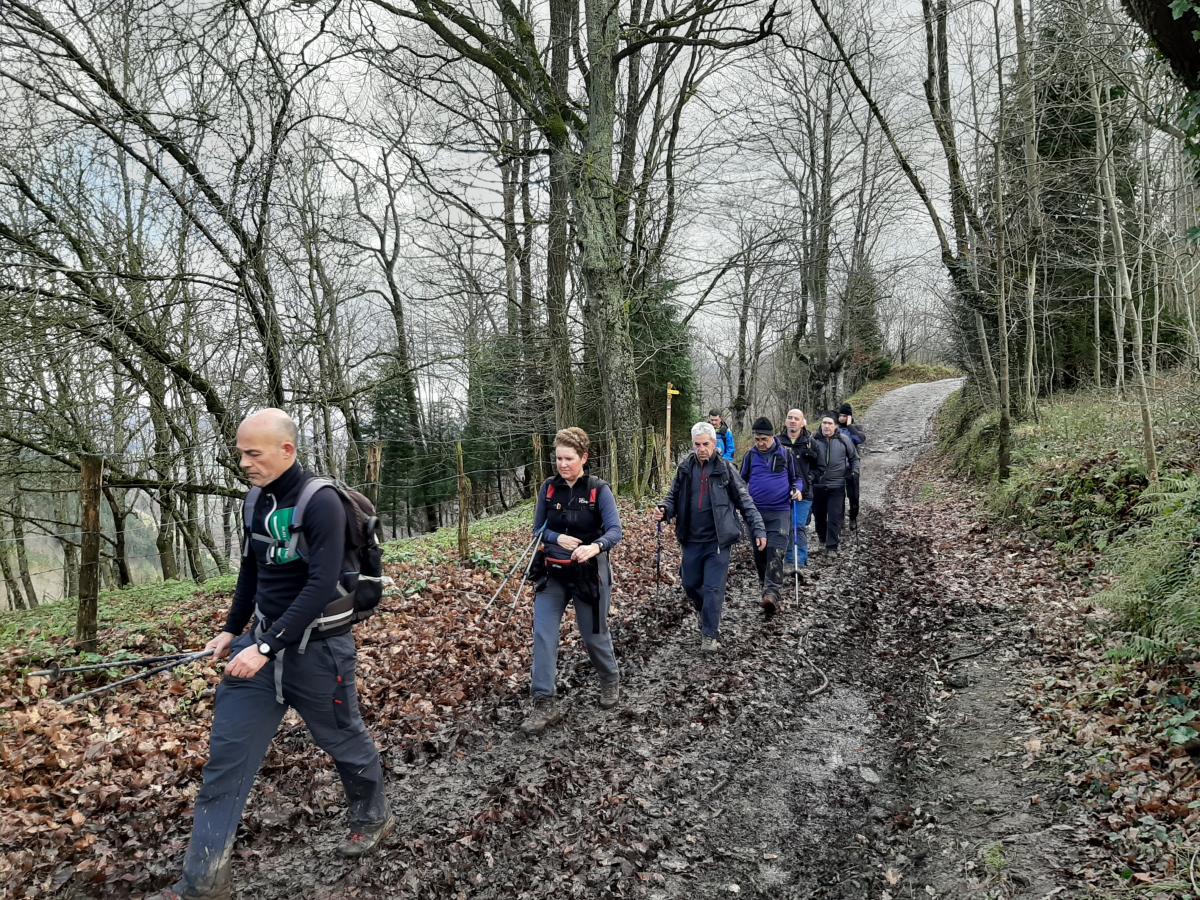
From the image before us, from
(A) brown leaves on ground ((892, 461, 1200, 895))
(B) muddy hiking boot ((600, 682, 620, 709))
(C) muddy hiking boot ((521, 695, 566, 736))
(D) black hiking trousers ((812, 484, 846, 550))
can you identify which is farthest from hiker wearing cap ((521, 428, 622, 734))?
(D) black hiking trousers ((812, 484, 846, 550))

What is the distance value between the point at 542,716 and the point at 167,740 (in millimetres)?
2828

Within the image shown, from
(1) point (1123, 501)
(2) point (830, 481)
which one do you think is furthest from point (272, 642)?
(1) point (1123, 501)

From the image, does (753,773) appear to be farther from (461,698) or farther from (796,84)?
(796,84)

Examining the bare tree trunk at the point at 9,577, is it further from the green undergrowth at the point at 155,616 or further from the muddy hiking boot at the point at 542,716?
the muddy hiking boot at the point at 542,716

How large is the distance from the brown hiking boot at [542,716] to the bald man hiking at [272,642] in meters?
1.90

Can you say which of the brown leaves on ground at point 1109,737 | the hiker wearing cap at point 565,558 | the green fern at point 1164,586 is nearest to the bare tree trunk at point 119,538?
the hiker wearing cap at point 565,558

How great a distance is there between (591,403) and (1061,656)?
497 inches

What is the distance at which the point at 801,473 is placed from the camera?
991cm

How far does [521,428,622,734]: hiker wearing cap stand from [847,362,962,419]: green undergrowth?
118ft

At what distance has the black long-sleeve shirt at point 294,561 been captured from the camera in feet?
10.3

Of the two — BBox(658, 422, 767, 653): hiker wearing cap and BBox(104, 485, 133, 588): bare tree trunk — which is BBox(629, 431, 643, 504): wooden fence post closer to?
BBox(658, 422, 767, 653): hiker wearing cap

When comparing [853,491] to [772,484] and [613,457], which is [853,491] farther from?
[772,484]

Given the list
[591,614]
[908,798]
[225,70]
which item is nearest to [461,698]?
[591,614]

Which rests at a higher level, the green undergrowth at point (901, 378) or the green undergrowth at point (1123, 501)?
the green undergrowth at point (901, 378)
